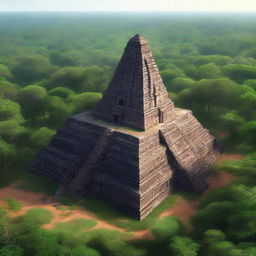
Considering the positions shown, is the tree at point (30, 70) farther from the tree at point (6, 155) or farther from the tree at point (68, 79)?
the tree at point (6, 155)

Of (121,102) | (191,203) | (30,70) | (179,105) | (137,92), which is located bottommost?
(30,70)

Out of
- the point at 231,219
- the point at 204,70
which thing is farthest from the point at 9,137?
the point at 204,70

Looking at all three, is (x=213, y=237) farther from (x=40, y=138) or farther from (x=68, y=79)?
(x=68, y=79)

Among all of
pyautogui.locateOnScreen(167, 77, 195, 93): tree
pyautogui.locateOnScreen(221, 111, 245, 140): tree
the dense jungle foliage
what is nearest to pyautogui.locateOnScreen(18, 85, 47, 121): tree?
the dense jungle foliage

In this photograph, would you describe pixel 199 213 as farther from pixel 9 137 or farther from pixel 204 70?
pixel 204 70

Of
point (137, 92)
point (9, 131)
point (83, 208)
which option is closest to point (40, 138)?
point (9, 131)

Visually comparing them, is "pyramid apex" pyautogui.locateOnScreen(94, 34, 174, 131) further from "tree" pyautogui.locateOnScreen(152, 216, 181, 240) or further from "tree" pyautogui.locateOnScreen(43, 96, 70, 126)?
"tree" pyautogui.locateOnScreen(43, 96, 70, 126)

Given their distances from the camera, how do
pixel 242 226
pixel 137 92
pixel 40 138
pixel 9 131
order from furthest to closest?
pixel 9 131
pixel 40 138
pixel 137 92
pixel 242 226

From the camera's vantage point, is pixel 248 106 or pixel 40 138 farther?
pixel 248 106
